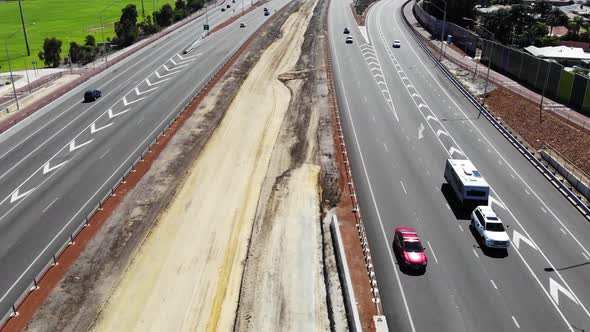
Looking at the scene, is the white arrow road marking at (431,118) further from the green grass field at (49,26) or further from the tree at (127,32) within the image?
the tree at (127,32)

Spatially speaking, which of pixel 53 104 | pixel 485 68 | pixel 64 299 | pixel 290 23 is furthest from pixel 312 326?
pixel 290 23

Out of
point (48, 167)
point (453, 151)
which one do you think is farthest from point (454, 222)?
point (48, 167)

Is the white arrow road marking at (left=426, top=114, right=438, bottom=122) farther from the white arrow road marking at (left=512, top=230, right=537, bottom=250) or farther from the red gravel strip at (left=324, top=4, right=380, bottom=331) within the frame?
the white arrow road marking at (left=512, top=230, right=537, bottom=250)

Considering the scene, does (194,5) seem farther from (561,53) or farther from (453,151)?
(453,151)

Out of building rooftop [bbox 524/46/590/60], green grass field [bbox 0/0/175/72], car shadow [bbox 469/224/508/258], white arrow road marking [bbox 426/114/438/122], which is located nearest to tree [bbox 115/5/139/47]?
green grass field [bbox 0/0/175/72]

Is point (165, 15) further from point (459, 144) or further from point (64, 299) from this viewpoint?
point (64, 299)

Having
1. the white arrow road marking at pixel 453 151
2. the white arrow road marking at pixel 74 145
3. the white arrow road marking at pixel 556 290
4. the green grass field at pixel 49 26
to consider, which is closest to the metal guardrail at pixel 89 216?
the white arrow road marking at pixel 74 145
